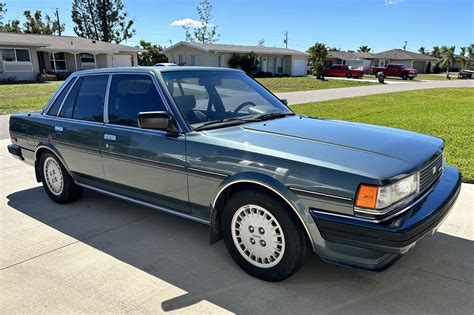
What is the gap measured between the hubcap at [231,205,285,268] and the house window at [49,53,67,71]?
35091mm

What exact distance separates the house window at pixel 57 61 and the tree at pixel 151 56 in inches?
398

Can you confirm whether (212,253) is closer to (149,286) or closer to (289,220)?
(149,286)

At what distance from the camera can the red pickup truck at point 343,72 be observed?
4365 centimetres

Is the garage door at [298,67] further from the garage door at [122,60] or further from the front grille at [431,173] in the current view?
the front grille at [431,173]

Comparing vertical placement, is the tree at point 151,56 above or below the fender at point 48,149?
above

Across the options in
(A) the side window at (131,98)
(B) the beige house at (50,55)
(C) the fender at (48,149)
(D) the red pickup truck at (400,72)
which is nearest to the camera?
(A) the side window at (131,98)

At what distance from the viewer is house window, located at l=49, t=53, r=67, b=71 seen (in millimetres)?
33219

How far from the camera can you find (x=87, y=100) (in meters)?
4.46

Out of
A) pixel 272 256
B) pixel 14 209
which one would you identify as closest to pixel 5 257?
pixel 14 209

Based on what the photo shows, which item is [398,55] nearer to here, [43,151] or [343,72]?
[343,72]

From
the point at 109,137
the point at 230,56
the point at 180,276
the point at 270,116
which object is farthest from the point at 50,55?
the point at 180,276

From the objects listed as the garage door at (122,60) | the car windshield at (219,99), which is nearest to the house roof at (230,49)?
the garage door at (122,60)

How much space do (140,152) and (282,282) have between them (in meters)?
1.80

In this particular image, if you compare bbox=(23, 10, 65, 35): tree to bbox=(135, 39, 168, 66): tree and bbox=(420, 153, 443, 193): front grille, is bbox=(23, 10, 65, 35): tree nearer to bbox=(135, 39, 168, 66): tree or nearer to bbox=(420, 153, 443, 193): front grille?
bbox=(135, 39, 168, 66): tree
